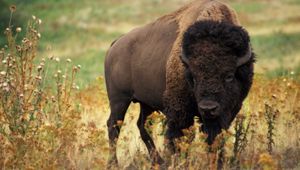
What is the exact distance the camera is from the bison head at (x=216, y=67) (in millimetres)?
7738

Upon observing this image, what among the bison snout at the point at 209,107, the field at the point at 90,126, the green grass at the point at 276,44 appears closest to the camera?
the field at the point at 90,126

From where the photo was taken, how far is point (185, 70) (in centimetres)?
832

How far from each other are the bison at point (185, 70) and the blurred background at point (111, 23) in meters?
17.5

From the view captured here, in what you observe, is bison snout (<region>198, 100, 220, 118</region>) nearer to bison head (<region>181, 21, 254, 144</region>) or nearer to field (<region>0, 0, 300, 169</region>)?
bison head (<region>181, 21, 254, 144</region>)

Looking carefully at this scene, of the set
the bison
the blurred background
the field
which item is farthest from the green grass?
the bison

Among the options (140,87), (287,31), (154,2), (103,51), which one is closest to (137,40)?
(140,87)

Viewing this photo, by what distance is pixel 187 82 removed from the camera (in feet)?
27.8

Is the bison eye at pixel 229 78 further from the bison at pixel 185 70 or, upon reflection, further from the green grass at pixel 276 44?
the green grass at pixel 276 44

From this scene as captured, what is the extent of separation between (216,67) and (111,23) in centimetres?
3786

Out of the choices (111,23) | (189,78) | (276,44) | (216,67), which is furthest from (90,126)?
(111,23)

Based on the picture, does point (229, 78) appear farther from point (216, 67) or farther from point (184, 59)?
point (184, 59)

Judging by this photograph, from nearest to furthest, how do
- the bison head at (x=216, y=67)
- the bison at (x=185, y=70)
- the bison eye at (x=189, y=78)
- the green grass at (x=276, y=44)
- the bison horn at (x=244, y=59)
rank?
the bison head at (x=216, y=67) → the bison at (x=185, y=70) → the bison horn at (x=244, y=59) → the bison eye at (x=189, y=78) → the green grass at (x=276, y=44)

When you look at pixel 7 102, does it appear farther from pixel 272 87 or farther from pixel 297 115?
pixel 272 87

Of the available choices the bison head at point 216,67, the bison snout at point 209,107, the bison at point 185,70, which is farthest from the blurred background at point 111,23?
the bison snout at point 209,107
